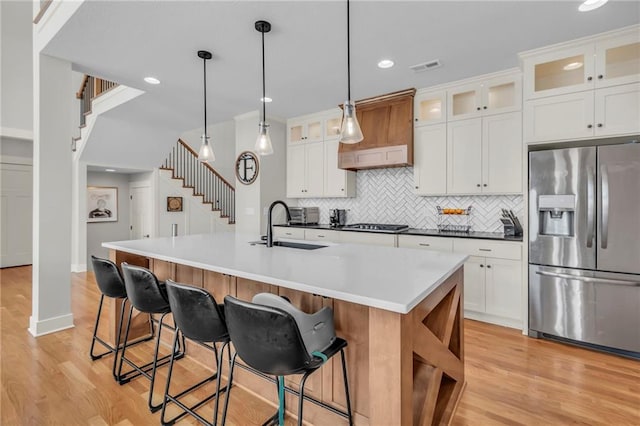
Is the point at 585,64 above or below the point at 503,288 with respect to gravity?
above

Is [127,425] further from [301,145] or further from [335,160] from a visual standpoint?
[301,145]

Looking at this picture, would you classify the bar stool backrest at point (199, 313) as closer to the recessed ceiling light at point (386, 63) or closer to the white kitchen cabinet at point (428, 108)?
the recessed ceiling light at point (386, 63)

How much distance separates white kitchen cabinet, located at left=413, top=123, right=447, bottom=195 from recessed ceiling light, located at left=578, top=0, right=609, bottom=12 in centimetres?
157

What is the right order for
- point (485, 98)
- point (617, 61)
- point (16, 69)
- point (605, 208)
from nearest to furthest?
point (605, 208)
point (617, 61)
point (485, 98)
point (16, 69)

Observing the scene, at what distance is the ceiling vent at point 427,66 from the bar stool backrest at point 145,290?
10.0ft

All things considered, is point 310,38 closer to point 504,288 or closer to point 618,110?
point 618,110

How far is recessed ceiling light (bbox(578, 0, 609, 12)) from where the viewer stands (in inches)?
86.4

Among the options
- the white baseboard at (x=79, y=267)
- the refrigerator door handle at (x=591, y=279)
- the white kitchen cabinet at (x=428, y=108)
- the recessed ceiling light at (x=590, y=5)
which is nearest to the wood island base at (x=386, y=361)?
the refrigerator door handle at (x=591, y=279)

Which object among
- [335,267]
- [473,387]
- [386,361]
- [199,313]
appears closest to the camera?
[386,361]

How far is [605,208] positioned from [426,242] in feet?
5.03

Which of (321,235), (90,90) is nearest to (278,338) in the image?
(321,235)

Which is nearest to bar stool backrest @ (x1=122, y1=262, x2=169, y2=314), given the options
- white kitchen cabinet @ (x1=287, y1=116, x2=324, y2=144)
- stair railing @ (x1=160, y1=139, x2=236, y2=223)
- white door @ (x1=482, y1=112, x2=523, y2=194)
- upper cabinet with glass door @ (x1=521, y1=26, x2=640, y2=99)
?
white door @ (x1=482, y1=112, x2=523, y2=194)

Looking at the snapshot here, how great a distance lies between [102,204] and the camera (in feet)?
22.1

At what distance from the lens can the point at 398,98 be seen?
399cm
